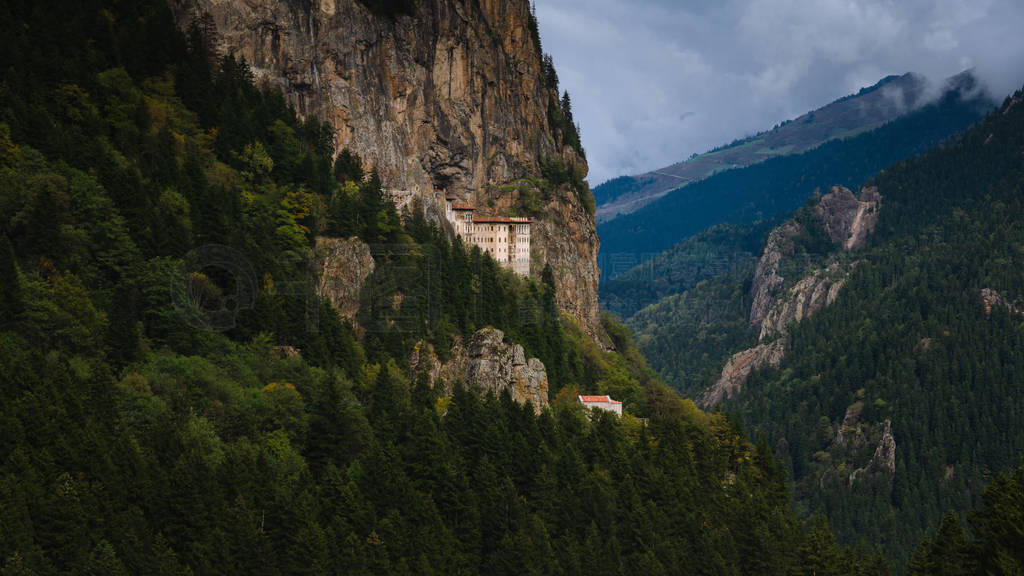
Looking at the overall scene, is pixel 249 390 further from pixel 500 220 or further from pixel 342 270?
pixel 500 220

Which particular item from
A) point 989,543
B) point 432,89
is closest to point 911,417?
point 432,89

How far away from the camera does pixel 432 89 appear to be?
110 metres

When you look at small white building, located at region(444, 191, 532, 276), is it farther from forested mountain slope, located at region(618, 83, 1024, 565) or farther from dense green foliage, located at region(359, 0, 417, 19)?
forested mountain slope, located at region(618, 83, 1024, 565)

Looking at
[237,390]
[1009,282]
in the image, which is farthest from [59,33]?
[1009,282]

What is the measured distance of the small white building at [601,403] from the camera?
88625mm

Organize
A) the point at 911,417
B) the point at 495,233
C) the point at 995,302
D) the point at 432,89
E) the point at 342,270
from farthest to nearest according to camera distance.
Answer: the point at 995,302, the point at 911,417, the point at 495,233, the point at 432,89, the point at 342,270

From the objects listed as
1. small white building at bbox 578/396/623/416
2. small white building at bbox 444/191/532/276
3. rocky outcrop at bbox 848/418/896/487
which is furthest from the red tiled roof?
rocky outcrop at bbox 848/418/896/487

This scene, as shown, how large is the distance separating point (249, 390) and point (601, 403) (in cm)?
3838

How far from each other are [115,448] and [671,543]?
37543 mm

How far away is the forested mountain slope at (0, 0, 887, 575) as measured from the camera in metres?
45.2

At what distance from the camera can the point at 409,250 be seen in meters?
85.6

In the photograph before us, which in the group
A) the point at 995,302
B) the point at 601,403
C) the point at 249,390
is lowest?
the point at 995,302

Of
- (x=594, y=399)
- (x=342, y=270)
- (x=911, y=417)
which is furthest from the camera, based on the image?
(x=911, y=417)

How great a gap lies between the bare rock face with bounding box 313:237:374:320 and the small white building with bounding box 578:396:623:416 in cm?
2266
